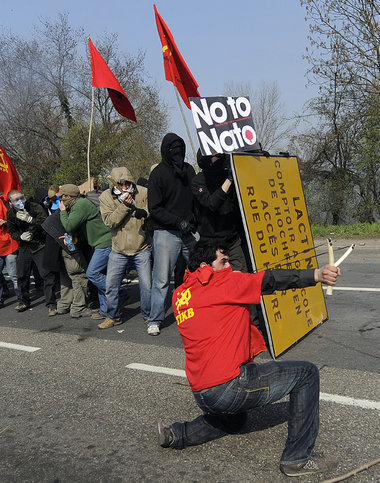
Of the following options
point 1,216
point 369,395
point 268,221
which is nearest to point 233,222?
point 268,221

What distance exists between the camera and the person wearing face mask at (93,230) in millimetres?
6488

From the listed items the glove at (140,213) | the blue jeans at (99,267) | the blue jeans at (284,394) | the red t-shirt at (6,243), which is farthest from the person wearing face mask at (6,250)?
the blue jeans at (284,394)

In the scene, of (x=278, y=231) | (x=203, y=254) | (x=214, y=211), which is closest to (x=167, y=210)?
(x=214, y=211)

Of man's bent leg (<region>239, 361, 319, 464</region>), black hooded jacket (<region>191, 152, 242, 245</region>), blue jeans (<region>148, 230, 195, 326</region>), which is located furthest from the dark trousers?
man's bent leg (<region>239, 361, 319, 464</region>)

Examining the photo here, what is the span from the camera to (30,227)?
24.7 feet

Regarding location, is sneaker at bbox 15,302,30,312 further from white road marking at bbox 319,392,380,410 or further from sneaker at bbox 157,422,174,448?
white road marking at bbox 319,392,380,410

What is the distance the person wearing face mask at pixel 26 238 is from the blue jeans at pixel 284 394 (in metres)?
4.97

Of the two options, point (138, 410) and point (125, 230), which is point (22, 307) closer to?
point (125, 230)

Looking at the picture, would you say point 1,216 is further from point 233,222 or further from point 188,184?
point 233,222

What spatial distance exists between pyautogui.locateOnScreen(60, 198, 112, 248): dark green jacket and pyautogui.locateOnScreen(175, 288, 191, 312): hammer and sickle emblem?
3574 mm

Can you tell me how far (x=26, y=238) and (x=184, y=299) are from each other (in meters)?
5.03

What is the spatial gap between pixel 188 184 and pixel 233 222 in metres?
1.03

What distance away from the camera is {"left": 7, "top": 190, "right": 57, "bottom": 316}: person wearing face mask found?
7.47m

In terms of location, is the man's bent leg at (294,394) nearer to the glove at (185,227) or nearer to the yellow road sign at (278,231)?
the yellow road sign at (278,231)
